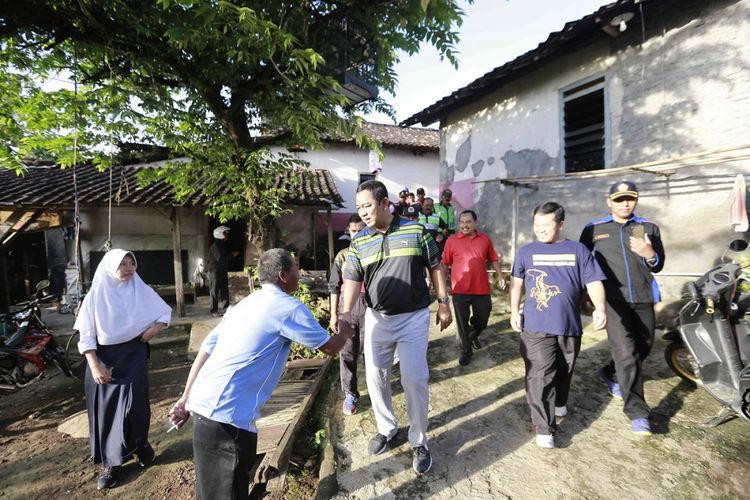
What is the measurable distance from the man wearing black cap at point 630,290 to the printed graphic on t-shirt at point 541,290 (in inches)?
27.8

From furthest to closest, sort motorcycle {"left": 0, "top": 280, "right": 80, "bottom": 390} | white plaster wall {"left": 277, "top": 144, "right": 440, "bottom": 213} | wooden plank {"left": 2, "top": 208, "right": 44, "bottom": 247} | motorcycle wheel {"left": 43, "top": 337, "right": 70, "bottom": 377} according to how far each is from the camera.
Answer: white plaster wall {"left": 277, "top": 144, "right": 440, "bottom": 213}, wooden plank {"left": 2, "top": 208, "right": 44, "bottom": 247}, motorcycle wheel {"left": 43, "top": 337, "right": 70, "bottom": 377}, motorcycle {"left": 0, "top": 280, "right": 80, "bottom": 390}

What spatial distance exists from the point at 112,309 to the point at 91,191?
7.59 metres

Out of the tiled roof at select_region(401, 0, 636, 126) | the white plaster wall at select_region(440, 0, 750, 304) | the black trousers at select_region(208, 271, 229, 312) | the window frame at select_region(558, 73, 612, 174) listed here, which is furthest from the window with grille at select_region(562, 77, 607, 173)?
the black trousers at select_region(208, 271, 229, 312)

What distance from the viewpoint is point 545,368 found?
2723 millimetres

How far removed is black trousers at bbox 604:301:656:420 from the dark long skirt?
4125 millimetres

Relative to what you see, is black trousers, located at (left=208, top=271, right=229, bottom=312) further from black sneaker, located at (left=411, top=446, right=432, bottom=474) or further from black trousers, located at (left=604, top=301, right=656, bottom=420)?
black trousers, located at (left=604, top=301, right=656, bottom=420)

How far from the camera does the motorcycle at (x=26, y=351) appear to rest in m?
4.59

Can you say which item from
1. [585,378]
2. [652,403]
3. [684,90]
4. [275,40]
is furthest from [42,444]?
[684,90]

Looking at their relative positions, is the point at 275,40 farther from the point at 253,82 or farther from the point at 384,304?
the point at 384,304

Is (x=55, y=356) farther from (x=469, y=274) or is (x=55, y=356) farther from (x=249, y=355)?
(x=469, y=274)

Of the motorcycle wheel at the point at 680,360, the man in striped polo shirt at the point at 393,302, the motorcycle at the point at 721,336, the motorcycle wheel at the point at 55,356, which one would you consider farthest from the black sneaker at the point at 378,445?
the motorcycle wheel at the point at 55,356

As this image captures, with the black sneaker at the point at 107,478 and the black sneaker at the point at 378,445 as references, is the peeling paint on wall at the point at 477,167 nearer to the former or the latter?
the black sneaker at the point at 378,445

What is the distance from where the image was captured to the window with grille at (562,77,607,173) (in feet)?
18.6

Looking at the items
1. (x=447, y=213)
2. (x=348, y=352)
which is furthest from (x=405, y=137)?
(x=348, y=352)
